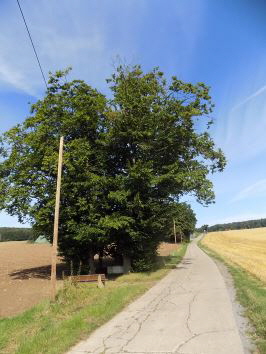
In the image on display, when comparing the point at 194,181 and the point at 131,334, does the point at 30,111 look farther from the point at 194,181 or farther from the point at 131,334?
the point at 131,334

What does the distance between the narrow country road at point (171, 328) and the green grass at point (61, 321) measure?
1.05 feet

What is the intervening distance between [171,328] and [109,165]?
16449 millimetres

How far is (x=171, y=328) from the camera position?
9.40 m

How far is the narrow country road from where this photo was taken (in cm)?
770

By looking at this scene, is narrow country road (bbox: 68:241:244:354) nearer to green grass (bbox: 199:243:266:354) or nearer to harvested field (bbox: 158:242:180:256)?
green grass (bbox: 199:243:266:354)

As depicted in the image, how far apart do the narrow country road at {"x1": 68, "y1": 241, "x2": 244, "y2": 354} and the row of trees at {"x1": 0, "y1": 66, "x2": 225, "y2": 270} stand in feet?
28.2

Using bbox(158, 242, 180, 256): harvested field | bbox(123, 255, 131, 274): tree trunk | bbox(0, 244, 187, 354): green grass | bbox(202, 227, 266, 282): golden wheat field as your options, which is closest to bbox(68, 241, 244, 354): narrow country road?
bbox(0, 244, 187, 354): green grass

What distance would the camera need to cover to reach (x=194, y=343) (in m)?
7.96

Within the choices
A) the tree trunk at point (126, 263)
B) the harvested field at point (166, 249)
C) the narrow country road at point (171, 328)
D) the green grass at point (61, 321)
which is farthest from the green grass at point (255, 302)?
the harvested field at point (166, 249)

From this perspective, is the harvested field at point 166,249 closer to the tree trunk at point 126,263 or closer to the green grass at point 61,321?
the tree trunk at point 126,263

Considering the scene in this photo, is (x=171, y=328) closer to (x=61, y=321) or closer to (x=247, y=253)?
(x=61, y=321)

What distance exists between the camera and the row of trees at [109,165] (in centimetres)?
2256

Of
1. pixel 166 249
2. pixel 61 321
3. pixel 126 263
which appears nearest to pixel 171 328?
pixel 61 321

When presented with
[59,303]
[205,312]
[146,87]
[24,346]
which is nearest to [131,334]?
[24,346]
